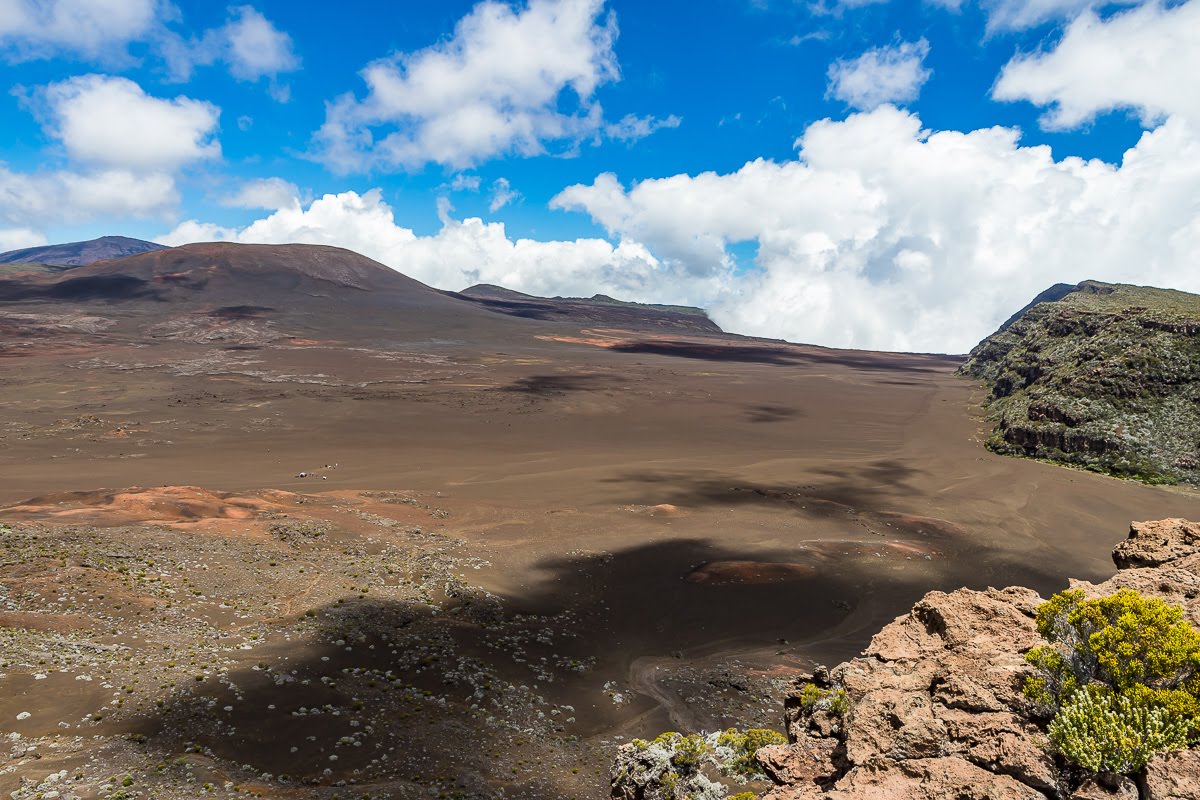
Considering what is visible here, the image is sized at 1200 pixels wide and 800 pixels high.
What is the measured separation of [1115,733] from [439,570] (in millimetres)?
18376

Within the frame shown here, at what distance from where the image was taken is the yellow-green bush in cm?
507

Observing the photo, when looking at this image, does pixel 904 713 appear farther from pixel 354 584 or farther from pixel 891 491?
pixel 891 491

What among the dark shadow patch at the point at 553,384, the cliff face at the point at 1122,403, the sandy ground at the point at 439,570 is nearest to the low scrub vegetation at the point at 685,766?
the sandy ground at the point at 439,570

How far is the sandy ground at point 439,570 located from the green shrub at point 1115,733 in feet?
27.0

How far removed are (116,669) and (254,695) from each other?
2786mm

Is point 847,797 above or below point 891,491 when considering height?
above

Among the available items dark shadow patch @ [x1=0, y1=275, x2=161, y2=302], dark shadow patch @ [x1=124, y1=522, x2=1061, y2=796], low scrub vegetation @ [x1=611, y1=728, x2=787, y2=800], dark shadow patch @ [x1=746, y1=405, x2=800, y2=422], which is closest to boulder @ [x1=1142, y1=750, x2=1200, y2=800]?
low scrub vegetation @ [x1=611, y1=728, x2=787, y2=800]

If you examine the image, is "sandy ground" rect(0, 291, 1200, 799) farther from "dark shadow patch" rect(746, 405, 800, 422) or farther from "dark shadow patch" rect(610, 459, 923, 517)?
"dark shadow patch" rect(746, 405, 800, 422)

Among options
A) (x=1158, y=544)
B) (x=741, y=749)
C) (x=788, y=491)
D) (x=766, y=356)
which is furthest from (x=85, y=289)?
(x=1158, y=544)

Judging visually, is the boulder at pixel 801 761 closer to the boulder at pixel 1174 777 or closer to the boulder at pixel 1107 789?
the boulder at pixel 1107 789

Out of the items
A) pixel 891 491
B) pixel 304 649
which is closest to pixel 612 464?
pixel 891 491

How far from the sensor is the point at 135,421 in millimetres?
44531

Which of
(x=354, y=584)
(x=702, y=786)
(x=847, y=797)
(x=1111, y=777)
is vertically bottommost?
(x=354, y=584)

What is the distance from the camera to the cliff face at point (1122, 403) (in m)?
39.6
